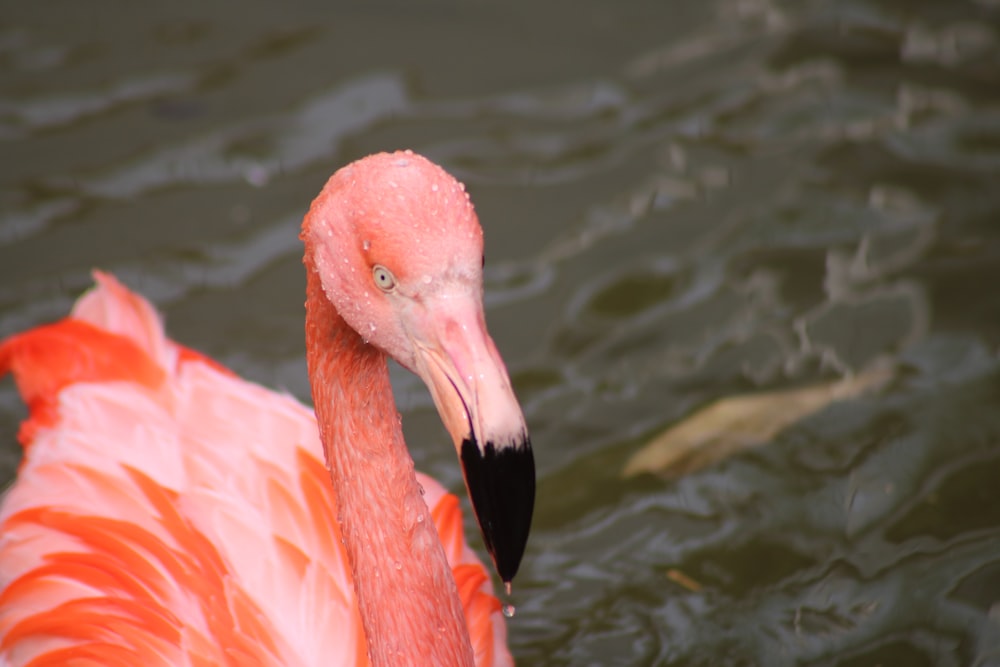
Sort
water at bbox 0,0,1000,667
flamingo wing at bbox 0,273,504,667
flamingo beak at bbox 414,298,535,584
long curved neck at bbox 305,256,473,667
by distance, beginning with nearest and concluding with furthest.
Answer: flamingo beak at bbox 414,298,535,584
long curved neck at bbox 305,256,473,667
flamingo wing at bbox 0,273,504,667
water at bbox 0,0,1000,667

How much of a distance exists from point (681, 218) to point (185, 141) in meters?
2.56

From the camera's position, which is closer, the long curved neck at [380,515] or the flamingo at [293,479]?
the flamingo at [293,479]

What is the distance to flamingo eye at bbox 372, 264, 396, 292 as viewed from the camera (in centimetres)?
234

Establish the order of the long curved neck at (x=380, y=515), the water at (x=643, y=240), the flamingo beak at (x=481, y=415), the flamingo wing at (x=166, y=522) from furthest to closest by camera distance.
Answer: the water at (x=643, y=240), the flamingo wing at (x=166, y=522), the long curved neck at (x=380, y=515), the flamingo beak at (x=481, y=415)

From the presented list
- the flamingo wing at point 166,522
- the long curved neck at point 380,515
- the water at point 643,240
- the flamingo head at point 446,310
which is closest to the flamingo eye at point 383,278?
the flamingo head at point 446,310

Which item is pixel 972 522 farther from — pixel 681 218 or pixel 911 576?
pixel 681 218

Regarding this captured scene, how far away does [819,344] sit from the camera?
4871 mm

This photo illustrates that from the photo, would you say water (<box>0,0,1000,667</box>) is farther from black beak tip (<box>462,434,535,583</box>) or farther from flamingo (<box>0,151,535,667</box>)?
black beak tip (<box>462,434,535,583</box>)

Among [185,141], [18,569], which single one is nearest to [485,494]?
[18,569]

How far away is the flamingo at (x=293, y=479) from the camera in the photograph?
2305mm

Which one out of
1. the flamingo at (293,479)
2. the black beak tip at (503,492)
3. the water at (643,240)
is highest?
the water at (643,240)

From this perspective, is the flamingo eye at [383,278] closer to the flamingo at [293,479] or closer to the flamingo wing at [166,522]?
the flamingo at [293,479]

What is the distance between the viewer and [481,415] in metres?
2.25

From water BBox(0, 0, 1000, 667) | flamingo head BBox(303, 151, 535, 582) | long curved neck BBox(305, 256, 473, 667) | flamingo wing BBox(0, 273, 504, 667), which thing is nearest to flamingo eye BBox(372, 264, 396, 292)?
flamingo head BBox(303, 151, 535, 582)
